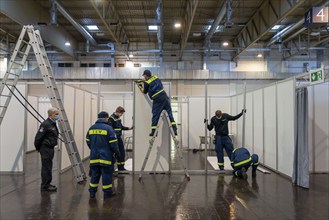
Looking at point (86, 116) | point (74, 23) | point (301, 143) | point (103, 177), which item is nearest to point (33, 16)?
point (74, 23)

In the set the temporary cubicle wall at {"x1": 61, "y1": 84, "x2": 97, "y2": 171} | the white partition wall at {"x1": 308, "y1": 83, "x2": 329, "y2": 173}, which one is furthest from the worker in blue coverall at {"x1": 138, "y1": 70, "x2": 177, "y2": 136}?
the white partition wall at {"x1": 308, "y1": 83, "x2": 329, "y2": 173}

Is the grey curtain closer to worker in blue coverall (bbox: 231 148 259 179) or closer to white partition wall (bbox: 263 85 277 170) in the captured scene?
worker in blue coverall (bbox: 231 148 259 179)

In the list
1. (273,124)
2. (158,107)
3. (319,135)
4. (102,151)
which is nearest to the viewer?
(102,151)

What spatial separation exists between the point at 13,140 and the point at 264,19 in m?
8.63

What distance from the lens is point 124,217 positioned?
3660 millimetres

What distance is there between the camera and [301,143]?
17.7ft

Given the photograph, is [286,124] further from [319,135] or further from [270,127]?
[319,135]

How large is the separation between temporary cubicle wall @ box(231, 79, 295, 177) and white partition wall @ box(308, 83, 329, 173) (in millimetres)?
862

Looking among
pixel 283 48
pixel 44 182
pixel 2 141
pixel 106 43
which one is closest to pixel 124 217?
pixel 44 182

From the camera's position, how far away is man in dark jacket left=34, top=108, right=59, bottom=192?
4.71 meters

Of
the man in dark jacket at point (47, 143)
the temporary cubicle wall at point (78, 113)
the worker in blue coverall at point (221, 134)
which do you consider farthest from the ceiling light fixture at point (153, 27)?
the man in dark jacket at point (47, 143)

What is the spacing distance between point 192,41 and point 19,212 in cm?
1198

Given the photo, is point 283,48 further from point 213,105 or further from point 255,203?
point 255,203

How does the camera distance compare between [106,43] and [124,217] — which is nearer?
[124,217]
